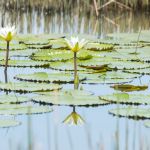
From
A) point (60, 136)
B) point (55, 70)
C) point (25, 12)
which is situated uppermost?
point (25, 12)

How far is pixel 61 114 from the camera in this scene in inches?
119

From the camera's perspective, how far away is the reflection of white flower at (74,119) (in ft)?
9.55

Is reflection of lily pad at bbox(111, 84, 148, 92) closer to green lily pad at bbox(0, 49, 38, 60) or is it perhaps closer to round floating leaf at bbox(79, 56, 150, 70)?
round floating leaf at bbox(79, 56, 150, 70)

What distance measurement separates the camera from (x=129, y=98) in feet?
10.6

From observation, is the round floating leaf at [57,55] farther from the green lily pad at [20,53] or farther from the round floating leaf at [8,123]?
the round floating leaf at [8,123]

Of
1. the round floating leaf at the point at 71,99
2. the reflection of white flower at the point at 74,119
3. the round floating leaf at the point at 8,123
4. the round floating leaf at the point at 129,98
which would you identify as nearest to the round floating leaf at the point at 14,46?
the round floating leaf at the point at 71,99

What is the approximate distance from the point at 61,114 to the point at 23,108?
0.19 m

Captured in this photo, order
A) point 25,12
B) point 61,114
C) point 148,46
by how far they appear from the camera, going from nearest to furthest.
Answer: point 61,114, point 148,46, point 25,12

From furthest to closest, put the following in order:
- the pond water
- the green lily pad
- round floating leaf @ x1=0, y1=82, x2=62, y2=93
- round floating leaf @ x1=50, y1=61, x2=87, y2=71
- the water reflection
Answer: the water reflection < the green lily pad < round floating leaf @ x1=50, y1=61, x2=87, y2=71 < round floating leaf @ x1=0, y1=82, x2=62, y2=93 < the pond water

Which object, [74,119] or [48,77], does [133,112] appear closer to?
[74,119]

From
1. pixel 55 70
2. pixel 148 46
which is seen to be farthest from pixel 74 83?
pixel 148 46

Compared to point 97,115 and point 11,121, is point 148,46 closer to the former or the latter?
point 97,115

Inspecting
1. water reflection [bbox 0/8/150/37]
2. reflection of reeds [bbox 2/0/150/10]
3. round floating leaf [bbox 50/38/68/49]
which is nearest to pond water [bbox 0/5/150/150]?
water reflection [bbox 0/8/150/37]

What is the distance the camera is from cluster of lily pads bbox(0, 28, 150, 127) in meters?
3.13
